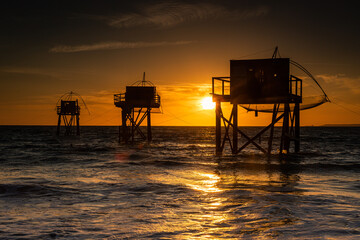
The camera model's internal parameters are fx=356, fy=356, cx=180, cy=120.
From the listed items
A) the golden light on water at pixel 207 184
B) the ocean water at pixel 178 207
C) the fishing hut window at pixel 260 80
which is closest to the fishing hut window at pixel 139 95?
the fishing hut window at pixel 260 80

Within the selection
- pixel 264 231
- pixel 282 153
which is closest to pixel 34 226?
pixel 264 231

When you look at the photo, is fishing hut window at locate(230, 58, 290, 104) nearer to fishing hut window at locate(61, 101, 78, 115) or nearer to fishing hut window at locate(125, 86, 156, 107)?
fishing hut window at locate(125, 86, 156, 107)

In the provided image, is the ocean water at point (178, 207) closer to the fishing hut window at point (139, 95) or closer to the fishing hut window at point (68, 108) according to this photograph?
the fishing hut window at point (139, 95)

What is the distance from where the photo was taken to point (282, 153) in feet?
81.3

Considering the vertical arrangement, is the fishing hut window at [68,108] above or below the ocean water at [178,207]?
above

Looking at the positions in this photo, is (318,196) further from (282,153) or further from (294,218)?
(282,153)

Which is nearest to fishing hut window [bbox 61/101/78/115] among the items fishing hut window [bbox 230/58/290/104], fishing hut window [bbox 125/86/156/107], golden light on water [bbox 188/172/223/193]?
fishing hut window [bbox 125/86/156/107]

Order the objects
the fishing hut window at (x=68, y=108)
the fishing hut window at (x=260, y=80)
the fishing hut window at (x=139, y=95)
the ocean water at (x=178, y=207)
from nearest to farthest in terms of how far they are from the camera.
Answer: the ocean water at (x=178, y=207) → the fishing hut window at (x=260, y=80) → the fishing hut window at (x=139, y=95) → the fishing hut window at (x=68, y=108)

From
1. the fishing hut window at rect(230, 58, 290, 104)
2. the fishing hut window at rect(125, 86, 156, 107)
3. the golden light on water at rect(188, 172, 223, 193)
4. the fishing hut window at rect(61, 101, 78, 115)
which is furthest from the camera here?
the fishing hut window at rect(61, 101, 78, 115)

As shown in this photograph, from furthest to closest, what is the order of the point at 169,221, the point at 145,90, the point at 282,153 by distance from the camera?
the point at 145,90, the point at 282,153, the point at 169,221

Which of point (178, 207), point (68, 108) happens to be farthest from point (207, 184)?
point (68, 108)

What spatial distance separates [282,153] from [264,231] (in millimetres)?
18303

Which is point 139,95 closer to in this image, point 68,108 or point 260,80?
point 260,80

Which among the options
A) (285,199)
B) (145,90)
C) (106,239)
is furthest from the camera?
(145,90)
